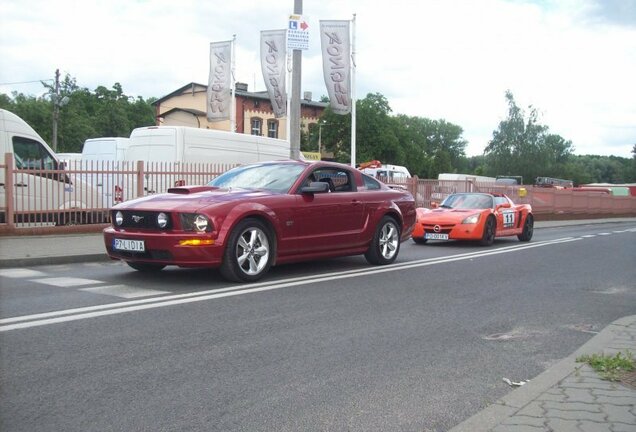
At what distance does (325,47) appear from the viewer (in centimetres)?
2480

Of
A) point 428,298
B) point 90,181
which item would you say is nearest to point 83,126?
point 90,181

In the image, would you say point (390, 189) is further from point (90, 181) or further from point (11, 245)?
point (90, 181)

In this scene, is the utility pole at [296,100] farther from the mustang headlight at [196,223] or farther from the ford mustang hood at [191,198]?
the mustang headlight at [196,223]

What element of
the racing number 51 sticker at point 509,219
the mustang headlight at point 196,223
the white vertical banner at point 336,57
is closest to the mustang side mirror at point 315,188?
the mustang headlight at point 196,223

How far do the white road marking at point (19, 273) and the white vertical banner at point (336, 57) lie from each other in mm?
17351

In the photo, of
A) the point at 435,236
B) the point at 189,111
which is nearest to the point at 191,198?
the point at 435,236

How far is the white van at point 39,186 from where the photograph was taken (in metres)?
13.2

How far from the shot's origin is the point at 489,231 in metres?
14.5

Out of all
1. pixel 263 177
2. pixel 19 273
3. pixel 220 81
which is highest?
pixel 220 81

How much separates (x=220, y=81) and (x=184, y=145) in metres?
11.2

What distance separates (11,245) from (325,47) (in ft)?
52.5

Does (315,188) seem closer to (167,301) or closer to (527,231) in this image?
(167,301)

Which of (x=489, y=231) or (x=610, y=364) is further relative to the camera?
(x=489, y=231)

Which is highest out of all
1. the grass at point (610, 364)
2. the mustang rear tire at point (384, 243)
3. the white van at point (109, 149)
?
the white van at point (109, 149)
